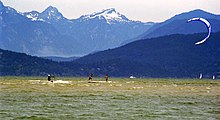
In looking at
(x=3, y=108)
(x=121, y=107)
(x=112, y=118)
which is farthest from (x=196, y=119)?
(x=3, y=108)

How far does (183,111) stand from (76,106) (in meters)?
12.2

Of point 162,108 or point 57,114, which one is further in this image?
point 162,108

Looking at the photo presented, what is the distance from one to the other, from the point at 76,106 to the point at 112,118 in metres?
11.4

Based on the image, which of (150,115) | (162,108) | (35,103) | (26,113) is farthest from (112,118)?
(35,103)

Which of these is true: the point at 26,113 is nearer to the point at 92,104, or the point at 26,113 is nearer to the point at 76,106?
the point at 76,106

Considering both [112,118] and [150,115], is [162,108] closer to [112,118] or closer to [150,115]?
[150,115]

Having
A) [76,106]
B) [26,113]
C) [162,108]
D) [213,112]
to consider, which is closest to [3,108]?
[26,113]

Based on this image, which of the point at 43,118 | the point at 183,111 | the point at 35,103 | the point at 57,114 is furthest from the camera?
the point at 35,103

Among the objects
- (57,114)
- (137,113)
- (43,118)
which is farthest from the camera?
(137,113)

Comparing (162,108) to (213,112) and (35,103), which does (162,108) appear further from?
→ (35,103)

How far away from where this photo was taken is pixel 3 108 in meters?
48.6

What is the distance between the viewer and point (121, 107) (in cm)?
5284

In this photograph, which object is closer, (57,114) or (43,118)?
(43,118)

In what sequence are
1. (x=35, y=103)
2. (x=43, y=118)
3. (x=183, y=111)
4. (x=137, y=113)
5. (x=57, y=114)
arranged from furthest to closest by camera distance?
1. (x=35, y=103)
2. (x=183, y=111)
3. (x=137, y=113)
4. (x=57, y=114)
5. (x=43, y=118)
